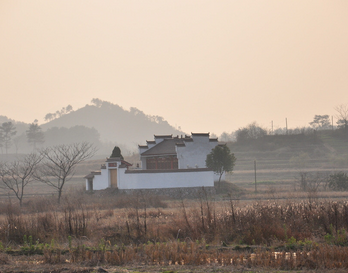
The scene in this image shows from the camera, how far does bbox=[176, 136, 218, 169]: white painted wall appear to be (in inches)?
1688

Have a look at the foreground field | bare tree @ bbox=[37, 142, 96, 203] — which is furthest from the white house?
the foreground field

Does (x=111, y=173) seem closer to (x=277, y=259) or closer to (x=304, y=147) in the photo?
(x=277, y=259)

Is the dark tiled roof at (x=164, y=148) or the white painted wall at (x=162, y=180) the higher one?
the dark tiled roof at (x=164, y=148)

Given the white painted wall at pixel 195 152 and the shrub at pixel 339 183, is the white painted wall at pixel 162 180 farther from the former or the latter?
the shrub at pixel 339 183

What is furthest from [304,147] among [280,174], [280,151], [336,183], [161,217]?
[161,217]

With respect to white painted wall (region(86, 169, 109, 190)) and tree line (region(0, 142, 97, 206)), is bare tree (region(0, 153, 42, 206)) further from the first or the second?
white painted wall (region(86, 169, 109, 190))

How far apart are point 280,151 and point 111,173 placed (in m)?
47.5

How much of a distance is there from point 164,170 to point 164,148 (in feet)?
27.6

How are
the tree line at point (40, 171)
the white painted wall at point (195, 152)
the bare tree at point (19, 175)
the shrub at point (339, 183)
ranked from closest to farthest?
1. the bare tree at point (19, 175)
2. the tree line at point (40, 171)
3. the shrub at point (339, 183)
4. the white painted wall at point (195, 152)

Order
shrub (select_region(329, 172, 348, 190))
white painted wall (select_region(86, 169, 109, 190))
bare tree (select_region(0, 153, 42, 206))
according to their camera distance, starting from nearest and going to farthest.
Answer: bare tree (select_region(0, 153, 42, 206)), shrub (select_region(329, 172, 348, 190)), white painted wall (select_region(86, 169, 109, 190))

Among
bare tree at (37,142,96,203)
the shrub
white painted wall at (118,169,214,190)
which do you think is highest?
bare tree at (37,142,96,203)

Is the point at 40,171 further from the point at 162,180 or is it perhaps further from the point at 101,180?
the point at 162,180

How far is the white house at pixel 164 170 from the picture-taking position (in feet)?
123

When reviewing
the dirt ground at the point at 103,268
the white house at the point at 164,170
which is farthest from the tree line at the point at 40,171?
the dirt ground at the point at 103,268
